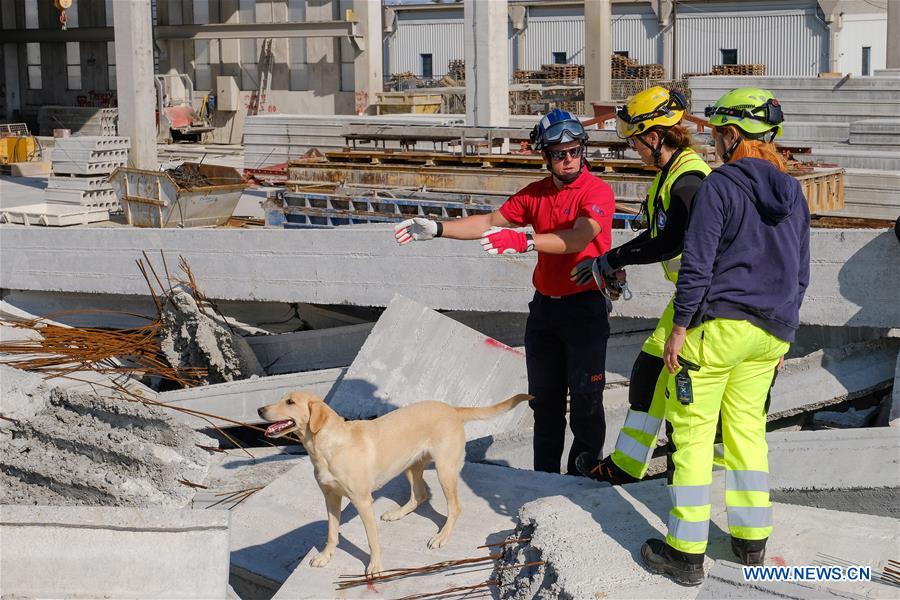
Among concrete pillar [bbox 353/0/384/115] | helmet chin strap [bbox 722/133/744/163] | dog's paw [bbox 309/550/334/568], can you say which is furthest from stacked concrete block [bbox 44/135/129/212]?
concrete pillar [bbox 353/0/384/115]

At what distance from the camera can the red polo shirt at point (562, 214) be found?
4.65 metres

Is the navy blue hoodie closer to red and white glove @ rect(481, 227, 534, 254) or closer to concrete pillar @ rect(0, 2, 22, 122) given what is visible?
red and white glove @ rect(481, 227, 534, 254)

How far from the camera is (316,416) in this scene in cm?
391

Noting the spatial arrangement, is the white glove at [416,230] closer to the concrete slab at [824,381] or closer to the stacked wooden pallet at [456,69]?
the concrete slab at [824,381]

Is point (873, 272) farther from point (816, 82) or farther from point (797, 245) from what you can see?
point (816, 82)

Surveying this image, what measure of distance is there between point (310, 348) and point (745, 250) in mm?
4388

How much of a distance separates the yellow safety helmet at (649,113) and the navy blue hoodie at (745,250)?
0.58 metres

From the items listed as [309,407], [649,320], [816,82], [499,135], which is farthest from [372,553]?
[816,82]

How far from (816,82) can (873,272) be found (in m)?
7.83

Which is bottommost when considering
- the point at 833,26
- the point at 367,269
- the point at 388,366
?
the point at 388,366

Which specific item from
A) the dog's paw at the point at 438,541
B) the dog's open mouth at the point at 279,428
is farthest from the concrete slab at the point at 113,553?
the dog's paw at the point at 438,541

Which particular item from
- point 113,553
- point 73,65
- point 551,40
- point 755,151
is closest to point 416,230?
point 755,151

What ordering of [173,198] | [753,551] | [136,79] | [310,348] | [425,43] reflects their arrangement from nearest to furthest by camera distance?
[753,551] → [310,348] → [173,198] → [136,79] → [425,43]

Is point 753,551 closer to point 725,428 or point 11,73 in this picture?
point 725,428
